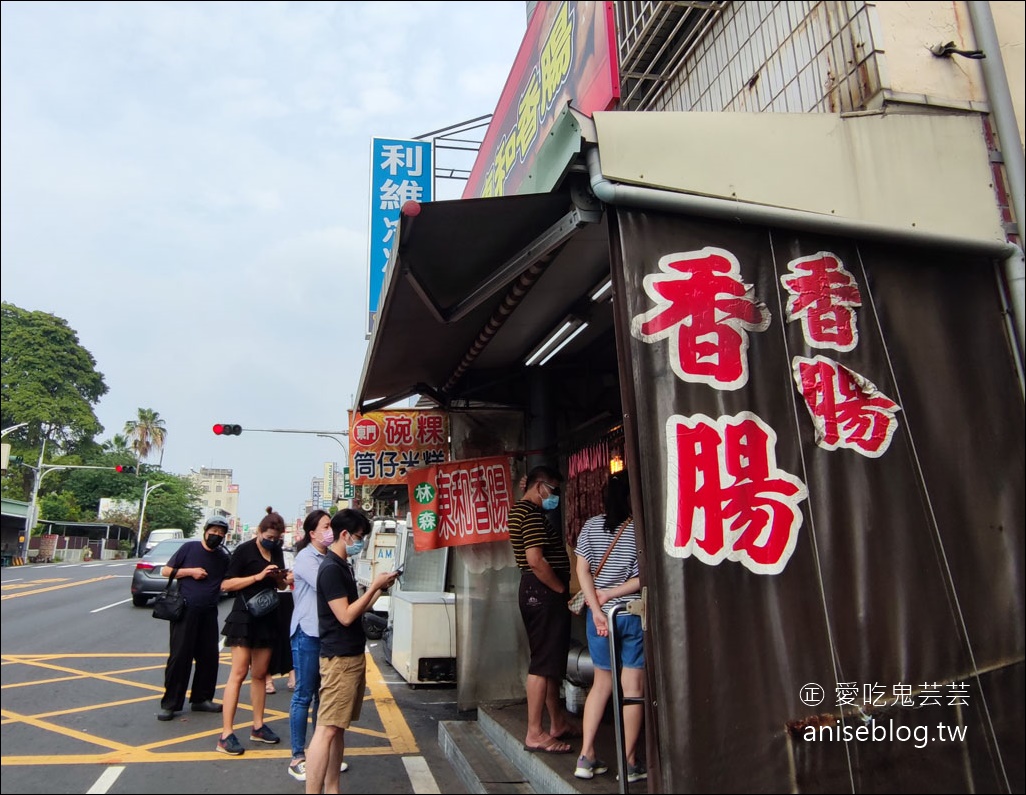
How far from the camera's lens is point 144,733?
18.0ft

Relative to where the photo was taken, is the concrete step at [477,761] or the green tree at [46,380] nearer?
the green tree at [46,380]

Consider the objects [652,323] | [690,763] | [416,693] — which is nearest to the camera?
[690,763]

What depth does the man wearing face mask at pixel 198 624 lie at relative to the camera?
6.03 meters

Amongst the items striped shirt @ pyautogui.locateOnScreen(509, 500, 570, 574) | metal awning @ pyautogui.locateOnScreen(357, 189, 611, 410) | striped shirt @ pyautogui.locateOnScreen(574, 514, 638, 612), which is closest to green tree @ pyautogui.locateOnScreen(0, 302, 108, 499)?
metal awning @ pyautogui.locateOnScreen(357, 189, 611, 410)

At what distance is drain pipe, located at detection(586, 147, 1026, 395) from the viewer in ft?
10.1

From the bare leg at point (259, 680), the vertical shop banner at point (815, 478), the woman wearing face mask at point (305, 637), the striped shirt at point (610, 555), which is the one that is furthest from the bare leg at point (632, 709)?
the bare leg at point (259, 680)

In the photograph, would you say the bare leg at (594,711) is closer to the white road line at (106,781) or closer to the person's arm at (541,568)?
the person's arm at (541,568)

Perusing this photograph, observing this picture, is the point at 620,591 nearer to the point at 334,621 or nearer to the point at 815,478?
the point at 815,478

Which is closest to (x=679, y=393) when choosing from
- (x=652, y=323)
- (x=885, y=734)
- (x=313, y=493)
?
(x=652, y=323)

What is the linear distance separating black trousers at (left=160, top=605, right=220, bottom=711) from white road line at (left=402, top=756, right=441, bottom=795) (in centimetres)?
240

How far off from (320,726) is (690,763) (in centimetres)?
212

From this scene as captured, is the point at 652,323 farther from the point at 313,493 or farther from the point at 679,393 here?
the point at 313,493

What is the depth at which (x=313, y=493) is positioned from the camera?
95312 mm

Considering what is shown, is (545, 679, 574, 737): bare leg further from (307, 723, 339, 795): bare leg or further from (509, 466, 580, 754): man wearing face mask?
(307, 723, 339, 795): bare leg
